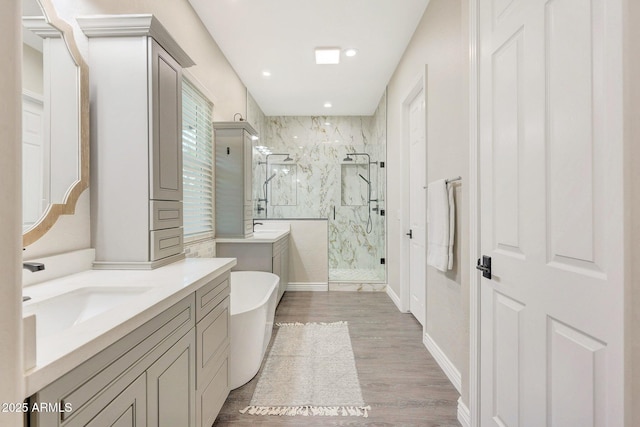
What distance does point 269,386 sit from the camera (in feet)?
6.49

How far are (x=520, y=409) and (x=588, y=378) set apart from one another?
0.42 metres

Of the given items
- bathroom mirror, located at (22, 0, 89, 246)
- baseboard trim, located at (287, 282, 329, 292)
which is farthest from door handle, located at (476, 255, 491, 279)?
baseboard trim, located at (287, 282, 329, 292)

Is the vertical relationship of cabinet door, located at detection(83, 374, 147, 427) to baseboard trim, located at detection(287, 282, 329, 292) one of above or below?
above

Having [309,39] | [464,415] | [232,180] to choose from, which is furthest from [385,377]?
[309,39]

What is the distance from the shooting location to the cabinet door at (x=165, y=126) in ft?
5.00

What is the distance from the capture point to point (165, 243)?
1622 mm

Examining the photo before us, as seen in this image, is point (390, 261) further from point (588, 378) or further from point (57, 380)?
point (57, 380)

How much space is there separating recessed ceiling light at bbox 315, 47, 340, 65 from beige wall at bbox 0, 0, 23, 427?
2870 mm

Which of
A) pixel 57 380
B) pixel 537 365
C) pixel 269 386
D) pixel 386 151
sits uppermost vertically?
pixel 386 151

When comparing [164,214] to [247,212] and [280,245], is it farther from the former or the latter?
[280,245]

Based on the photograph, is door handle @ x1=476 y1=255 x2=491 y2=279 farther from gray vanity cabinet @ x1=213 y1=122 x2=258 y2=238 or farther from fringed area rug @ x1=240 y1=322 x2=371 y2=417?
gray vanity cabinet @ x1=213 y1=122 x2=258 y2=238

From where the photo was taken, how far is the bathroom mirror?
3.78 feet

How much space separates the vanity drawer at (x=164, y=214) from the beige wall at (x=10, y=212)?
98 centimetres

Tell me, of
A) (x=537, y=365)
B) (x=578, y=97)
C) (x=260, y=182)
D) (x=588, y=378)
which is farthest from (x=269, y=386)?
(x=260, y=182)
